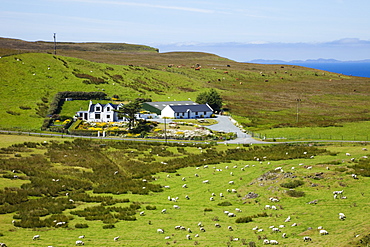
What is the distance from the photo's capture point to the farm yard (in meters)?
27.9

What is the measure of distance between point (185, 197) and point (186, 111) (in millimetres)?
66785

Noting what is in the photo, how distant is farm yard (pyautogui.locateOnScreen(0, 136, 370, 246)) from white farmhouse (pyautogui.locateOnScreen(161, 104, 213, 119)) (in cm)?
3951

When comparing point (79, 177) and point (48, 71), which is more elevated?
point (48, 71)

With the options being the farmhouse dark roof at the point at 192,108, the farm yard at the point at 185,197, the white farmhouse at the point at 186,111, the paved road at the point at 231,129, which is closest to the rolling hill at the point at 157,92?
the paved road at the point at 231,129

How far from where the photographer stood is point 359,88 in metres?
186

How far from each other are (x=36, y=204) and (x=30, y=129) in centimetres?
5165

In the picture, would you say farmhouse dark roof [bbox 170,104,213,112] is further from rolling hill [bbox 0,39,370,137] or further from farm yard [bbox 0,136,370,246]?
farm yard [bbox 0,136,370,246]

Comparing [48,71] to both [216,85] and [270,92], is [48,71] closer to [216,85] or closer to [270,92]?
[216,85]

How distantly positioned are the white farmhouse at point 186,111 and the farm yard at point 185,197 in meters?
39.5

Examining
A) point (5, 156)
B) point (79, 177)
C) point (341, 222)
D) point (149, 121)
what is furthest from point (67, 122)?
point (341, 222)

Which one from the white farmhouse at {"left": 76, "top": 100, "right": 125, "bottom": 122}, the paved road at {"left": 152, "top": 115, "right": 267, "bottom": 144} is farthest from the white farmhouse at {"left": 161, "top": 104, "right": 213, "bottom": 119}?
the white farmhouse at {"left": 76, "top": 100, "right": 125, "bottom": 122}

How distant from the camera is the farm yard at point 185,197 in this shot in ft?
91.5

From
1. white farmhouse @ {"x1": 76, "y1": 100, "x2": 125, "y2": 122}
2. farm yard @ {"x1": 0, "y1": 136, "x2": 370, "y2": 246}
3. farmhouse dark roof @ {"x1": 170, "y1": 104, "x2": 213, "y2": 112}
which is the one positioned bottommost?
farm yard @ {"x1": 0, "y1": 136, "x2": 370, "y2": 246}

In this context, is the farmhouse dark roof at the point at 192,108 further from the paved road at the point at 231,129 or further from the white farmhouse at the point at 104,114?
the white farmhouse at the point at 104,114
